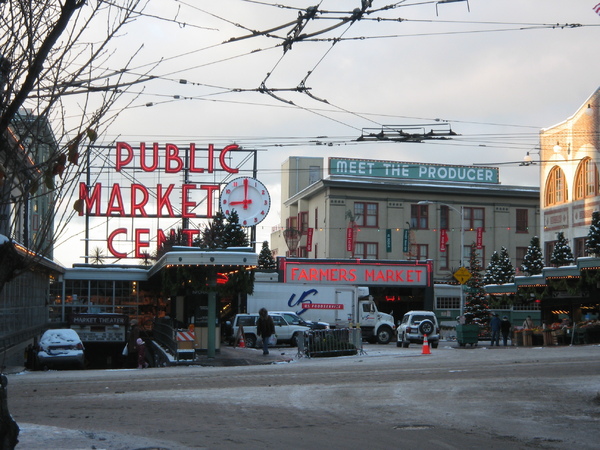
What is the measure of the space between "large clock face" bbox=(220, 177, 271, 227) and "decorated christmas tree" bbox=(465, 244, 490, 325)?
44.9 feet

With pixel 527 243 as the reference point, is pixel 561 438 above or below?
below

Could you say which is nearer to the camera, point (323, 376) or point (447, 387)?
point (447, 387)

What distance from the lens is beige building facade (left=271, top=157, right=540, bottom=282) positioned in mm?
71375

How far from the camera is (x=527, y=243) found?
75250 millimetres

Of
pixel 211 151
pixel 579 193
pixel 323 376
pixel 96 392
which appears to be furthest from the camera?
pixel 211 151

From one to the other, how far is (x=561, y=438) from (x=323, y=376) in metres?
9.51

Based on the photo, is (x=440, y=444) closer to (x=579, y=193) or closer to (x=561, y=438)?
(x=561, y=438)

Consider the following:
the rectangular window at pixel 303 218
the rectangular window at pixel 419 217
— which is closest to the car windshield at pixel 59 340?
→ the rectangular window at pixel 419 217

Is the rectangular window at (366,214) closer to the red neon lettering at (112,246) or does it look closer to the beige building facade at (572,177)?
the beige building facade at (572,177)

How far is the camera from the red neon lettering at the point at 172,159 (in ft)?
174

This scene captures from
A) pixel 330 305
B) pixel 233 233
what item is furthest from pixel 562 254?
pixel 233 233

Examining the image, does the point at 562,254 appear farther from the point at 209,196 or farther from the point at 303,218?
the point at 303,218

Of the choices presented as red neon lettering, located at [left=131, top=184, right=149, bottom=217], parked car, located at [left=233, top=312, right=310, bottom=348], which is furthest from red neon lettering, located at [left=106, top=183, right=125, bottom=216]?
parked car, located at [left=233, top=312, right=310, bottom=348]

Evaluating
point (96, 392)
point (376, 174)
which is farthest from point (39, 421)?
point (376, 174)
